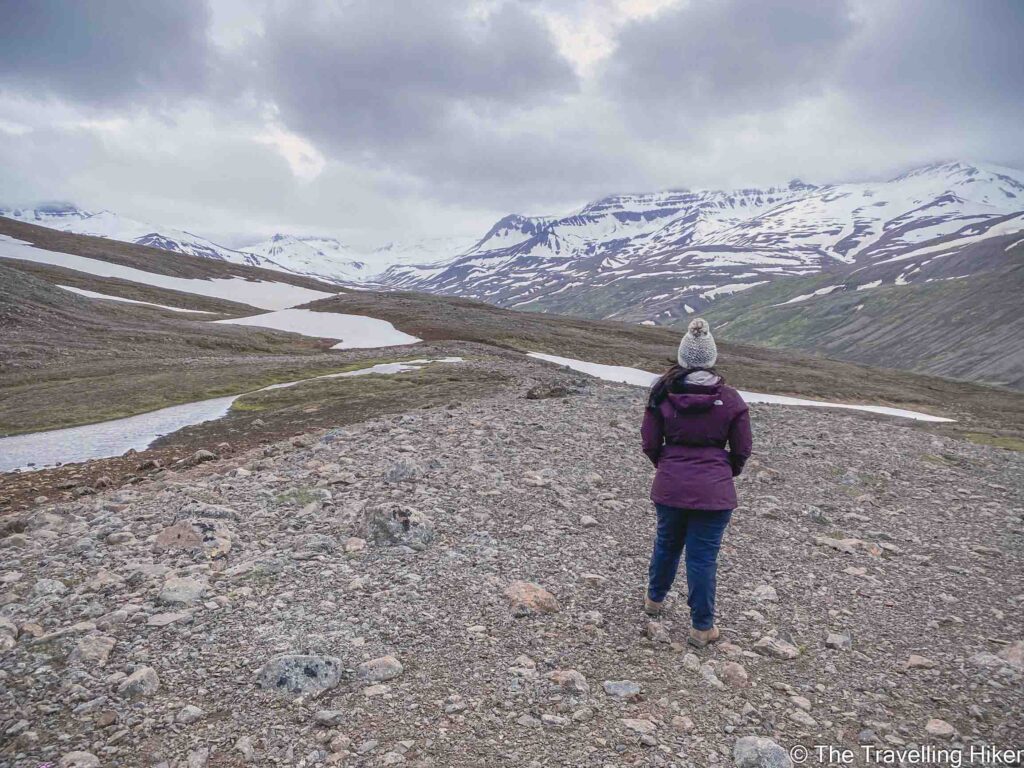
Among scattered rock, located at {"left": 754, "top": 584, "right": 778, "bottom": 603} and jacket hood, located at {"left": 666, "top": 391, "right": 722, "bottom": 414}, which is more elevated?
jacket hood, located at {"left": 666, "top": 391, "right": 722, "bottom": 414}

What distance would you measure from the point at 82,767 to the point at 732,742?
5645 mm

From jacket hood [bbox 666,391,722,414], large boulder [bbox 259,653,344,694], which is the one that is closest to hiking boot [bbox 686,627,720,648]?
jacket hood [bbox 666,391,722,414]

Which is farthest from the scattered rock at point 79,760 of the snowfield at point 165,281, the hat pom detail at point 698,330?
the snowfield at point 165,281

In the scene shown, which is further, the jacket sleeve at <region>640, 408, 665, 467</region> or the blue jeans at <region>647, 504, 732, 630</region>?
the jacket sleeve at <region>640, 408, 665, 467</region>

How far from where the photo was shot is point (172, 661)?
618cm

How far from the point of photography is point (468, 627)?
7.18m

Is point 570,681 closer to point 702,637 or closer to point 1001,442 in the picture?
point 702,637

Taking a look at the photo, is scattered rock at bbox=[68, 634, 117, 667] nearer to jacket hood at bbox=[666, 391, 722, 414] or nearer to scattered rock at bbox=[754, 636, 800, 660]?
jacket hood at bbox=[666, 391, 722, 414]

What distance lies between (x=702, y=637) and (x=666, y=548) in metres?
1.12

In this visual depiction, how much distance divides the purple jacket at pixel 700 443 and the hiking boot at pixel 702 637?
5.10 ft

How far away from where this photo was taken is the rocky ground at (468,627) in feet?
17.8

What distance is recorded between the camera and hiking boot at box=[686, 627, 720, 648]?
716 centimetres

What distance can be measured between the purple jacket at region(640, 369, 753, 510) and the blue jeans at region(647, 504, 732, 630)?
0.71ft

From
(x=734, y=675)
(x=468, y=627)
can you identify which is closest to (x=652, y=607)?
(x=734, y=675)
